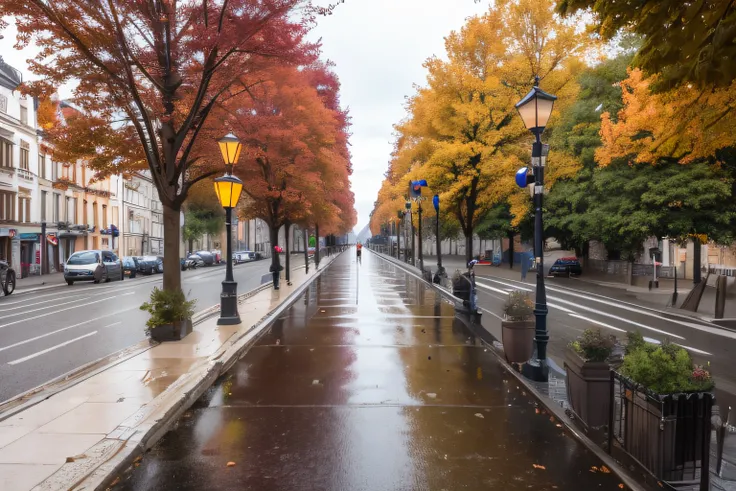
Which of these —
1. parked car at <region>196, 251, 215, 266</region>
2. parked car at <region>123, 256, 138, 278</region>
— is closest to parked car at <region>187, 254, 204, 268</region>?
parked car at <region>196, 251, 215, 266</region>

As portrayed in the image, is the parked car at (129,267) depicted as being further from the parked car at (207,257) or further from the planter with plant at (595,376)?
the planter with plant at (595,376)

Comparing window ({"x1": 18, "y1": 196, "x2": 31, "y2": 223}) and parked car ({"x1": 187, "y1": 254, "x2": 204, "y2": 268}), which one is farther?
parked car ({"x1": 187, "y1": 254, "x2": 204, "y2": 268})

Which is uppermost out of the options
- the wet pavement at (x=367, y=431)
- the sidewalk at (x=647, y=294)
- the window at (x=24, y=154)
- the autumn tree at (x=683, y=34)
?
the window at (x=24, y=154)

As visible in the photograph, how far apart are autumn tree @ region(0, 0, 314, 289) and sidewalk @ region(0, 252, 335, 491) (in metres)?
3.84

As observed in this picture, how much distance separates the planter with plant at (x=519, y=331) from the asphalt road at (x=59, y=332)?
703 cm

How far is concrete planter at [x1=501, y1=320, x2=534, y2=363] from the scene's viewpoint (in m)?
8.62

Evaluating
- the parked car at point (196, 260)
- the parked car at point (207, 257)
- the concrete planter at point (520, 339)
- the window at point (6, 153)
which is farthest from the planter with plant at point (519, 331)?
the parked car at point (207, 257)

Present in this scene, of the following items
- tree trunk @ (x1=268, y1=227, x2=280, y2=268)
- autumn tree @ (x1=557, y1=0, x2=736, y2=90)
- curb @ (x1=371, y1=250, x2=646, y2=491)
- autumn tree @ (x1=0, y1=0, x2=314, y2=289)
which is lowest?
curb @ (x1=371, y1=250, x2=646, y2=491)

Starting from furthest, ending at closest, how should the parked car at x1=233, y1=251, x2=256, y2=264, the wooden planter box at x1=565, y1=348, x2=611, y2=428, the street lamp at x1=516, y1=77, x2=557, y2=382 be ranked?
the parked car at x1=233, y1=251, x2=256, y2=264 → the street lamp at x1=516, y1=77, x2=557, y2=382 → the wooden planter box at x1=565, y1=348, x2=611, y2=428

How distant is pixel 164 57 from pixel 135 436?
9.96 metres

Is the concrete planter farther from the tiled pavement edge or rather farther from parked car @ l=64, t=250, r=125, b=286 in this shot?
parked car @ l=64, t=250, r=125, b=286

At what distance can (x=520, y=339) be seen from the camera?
863cm

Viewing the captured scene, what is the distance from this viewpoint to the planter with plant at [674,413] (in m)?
4.20

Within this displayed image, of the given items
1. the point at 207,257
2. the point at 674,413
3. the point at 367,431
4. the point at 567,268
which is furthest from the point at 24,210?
the point at 674,413
